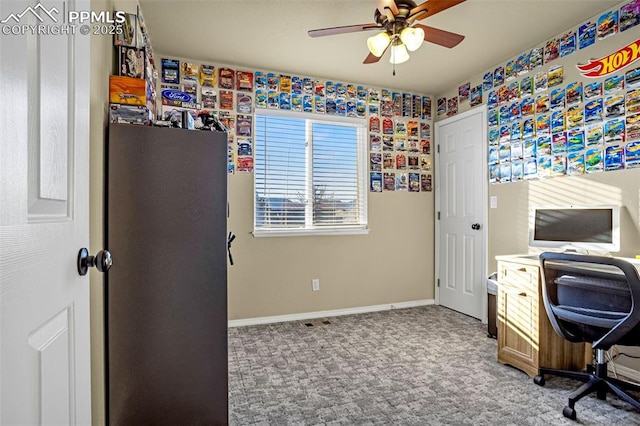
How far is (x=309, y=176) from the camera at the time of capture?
3889 mm

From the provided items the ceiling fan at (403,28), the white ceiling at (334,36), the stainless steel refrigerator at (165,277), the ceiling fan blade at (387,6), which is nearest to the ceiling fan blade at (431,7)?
the ceiling fan at (403,28)

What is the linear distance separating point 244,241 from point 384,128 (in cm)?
207

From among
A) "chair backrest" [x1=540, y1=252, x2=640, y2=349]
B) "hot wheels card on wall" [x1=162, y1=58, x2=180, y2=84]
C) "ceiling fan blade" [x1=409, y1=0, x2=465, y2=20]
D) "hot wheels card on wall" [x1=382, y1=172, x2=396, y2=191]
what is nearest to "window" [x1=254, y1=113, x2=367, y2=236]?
"hot wheels card on wall" [x1=382, y1=172, x2=396, y2=191]

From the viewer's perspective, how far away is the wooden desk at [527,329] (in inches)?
92.7

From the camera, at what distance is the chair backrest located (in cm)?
179

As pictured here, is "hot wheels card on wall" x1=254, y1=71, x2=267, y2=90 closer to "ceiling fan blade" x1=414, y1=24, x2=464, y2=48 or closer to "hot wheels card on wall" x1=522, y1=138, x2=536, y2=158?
"ceiling fan blade" x1=414, y1=24, x2=464, y2=48

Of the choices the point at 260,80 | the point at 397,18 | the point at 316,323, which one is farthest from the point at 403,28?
the point at 316,323

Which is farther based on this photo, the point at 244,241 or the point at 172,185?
the point at 244,241

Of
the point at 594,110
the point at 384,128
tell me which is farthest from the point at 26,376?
the point at 384,128

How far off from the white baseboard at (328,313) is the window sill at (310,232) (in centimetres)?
84

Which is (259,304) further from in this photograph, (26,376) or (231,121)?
(26,376)

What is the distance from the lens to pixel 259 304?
12.0 ft

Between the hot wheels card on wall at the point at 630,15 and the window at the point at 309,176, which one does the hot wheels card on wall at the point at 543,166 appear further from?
the window at the point at 309,176

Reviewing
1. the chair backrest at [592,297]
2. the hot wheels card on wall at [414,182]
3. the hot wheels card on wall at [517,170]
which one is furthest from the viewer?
the hot wheels card on wall at [414,182]
